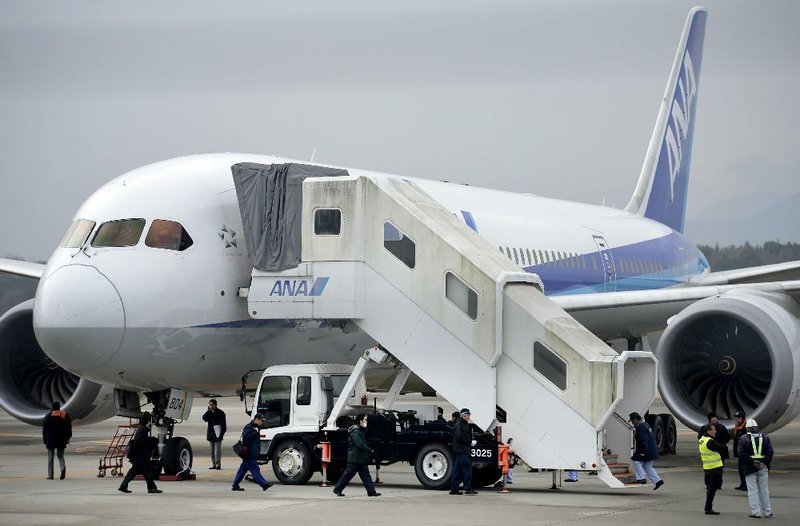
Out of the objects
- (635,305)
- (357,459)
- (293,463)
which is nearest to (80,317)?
(293,463)

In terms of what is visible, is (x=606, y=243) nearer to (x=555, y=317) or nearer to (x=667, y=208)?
(x=667, y=208)

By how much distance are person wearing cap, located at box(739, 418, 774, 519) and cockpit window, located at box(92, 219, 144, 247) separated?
26.6 ft

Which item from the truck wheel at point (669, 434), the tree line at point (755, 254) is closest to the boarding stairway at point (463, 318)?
the truck wheel at point (669, 434)

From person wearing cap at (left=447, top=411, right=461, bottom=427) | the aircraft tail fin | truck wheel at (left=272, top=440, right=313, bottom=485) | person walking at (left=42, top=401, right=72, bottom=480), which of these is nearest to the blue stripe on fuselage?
the aircraft tail fin

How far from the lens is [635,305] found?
22359 mm

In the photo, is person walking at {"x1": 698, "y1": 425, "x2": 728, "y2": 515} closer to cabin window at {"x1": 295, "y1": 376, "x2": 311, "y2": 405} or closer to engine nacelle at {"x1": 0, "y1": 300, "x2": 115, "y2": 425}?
cabin window at {"x1": 295, "y1": 376, "x2": 311, "y2": 405}

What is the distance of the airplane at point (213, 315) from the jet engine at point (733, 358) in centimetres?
2

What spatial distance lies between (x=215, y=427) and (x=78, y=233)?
3586 millimetres

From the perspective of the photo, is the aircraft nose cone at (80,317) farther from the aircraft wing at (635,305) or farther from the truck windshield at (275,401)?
the aircraft wing at (635,305)

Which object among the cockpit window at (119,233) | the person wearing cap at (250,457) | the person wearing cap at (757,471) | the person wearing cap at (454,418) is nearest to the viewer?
the person wearing cap at (757,471)

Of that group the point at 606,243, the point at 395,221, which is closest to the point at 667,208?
the point at 606,243

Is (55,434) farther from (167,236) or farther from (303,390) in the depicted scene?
(303,390)

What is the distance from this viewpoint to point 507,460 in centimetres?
1662

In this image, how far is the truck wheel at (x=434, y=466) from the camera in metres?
17.2
